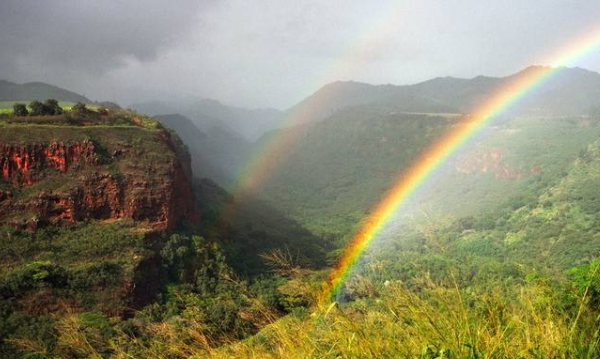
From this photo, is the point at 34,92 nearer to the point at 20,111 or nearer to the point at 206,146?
the point at 206,146

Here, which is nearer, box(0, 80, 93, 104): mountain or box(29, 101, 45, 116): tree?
box(29, 101, 45, 116): tree

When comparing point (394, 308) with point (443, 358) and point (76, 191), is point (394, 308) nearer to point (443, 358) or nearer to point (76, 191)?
point (443, 358)

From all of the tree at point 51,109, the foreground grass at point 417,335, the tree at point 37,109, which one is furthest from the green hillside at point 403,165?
the foreground grass at point 417,335

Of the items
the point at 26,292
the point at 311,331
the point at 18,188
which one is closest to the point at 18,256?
the point at 26,292

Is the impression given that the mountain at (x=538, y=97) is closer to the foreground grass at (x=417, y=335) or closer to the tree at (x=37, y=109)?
the tree at (x=37, y=109)

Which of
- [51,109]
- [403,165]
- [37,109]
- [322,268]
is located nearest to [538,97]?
[403,165]

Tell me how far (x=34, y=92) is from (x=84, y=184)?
377ft

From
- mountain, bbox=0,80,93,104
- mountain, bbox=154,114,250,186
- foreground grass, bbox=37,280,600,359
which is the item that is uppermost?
mountain, bbox=0,80,93,104

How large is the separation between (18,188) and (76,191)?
3.63 meters

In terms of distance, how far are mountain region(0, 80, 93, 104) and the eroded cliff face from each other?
9134 cm

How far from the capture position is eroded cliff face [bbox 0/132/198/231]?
95.8 feet

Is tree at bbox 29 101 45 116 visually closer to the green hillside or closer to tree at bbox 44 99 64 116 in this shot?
tree at bbox 44 99 64 116

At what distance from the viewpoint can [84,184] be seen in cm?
3078

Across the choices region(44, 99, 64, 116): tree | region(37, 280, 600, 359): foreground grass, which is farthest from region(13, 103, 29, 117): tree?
region(37, 280, 600, 359): foreground grass
